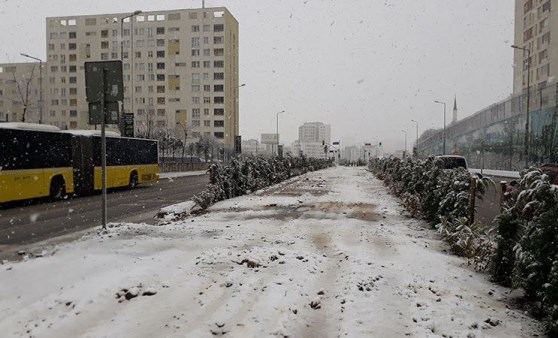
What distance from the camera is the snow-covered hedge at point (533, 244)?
4562 mm

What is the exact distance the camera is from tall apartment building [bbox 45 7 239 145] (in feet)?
332

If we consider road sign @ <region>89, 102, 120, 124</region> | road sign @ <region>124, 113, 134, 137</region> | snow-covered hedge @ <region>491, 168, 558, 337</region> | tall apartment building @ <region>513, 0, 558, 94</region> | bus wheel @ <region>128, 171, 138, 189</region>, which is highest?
tall apartment building @ <region>513, 0, 558, 94</region>

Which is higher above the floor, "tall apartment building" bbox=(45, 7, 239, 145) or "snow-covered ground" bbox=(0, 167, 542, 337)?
"tall apartment building" bbox=(45, 7, 239, 145)

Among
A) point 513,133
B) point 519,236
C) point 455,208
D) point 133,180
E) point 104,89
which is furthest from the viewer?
point 513,133

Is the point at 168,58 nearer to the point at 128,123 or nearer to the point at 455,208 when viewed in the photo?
the point at 128,123

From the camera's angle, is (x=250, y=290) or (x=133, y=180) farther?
(x=133, y=180)

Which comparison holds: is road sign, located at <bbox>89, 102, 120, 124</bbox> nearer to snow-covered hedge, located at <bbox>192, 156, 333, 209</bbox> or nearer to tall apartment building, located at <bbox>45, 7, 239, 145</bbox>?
snow-covered hedge, located at <bbox>192, 156, 333, 209</bbox>

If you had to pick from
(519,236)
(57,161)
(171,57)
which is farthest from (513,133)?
(171,57)

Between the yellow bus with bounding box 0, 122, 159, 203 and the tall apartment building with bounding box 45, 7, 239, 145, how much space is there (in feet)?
253

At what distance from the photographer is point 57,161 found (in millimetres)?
18234

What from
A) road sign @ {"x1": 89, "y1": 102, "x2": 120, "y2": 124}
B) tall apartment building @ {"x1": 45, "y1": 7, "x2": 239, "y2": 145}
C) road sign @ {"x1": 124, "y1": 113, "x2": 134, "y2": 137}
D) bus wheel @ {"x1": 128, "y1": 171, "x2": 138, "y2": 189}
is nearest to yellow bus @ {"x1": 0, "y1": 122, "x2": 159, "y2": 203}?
bus wheel @ {"x1": 128, "y1": 171, "x2": 138, "y2": 189}

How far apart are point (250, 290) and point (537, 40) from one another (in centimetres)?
7561

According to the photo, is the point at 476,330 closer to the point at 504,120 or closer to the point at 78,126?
the point at 504,120

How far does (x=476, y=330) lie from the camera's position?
442cm
